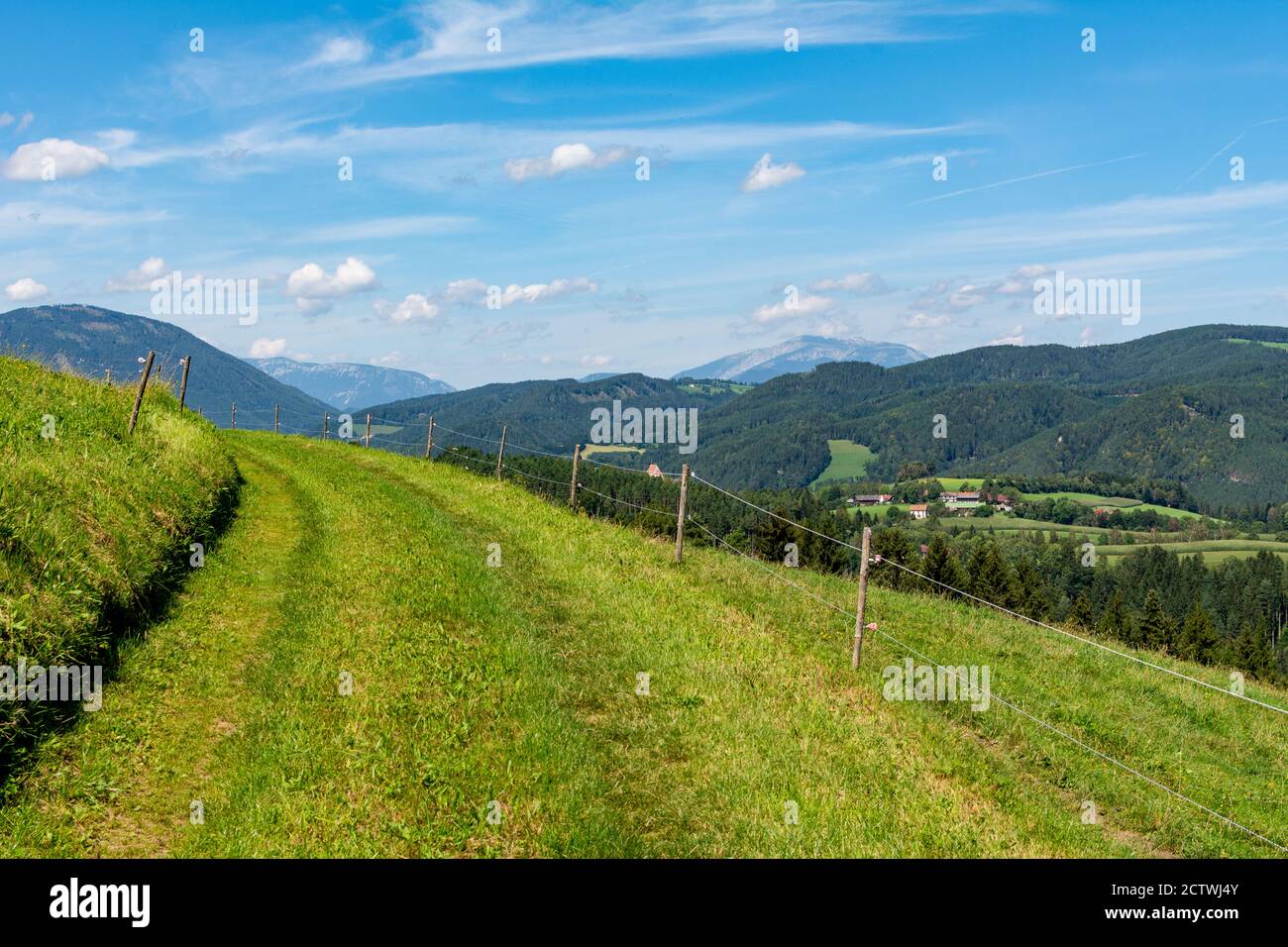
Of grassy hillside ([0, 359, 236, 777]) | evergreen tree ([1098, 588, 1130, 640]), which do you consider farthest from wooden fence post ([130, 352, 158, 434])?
evergreen tree ([1098, 588, 1130, 640])

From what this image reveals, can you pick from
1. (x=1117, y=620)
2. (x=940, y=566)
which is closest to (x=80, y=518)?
(x=940, y=566)

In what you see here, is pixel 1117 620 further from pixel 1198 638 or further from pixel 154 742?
pixel 154 742

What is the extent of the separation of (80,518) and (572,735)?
9.09 meters

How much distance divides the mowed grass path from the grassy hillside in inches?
25.8

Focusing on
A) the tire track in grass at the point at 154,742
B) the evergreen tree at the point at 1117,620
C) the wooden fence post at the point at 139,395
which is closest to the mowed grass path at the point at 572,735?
the tire track in grass at the point at 154,742

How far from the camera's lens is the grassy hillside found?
1026 centimetres

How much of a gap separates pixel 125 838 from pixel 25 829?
2.73 ft

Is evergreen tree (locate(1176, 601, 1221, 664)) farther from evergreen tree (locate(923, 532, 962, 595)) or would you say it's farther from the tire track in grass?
the tire track in grass

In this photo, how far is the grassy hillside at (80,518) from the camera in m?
10.3

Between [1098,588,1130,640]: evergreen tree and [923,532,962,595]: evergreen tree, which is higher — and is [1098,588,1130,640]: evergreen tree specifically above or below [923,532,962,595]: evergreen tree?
below

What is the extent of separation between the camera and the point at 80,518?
1358cm
